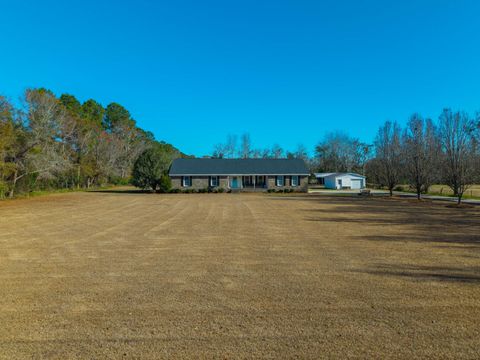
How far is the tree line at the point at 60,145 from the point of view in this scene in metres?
29.0

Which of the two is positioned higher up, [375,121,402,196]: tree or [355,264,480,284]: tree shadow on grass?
[375,121,402,196]: tree

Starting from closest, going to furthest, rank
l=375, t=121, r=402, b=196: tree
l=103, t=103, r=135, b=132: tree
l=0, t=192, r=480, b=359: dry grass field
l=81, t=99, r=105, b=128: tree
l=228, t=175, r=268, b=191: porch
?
l=0, t=192, r=480, b=359: dry grass field, l=375, t=121, r=402, b=196: tree, l=228, t=175, r=268, b=191: porch, l=81, t=99, r=105, b=128: tree, l=103, t=103, r=135, b=132: tree

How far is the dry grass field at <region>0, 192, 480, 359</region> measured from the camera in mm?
3494

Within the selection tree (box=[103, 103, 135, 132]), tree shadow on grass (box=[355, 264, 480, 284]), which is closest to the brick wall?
tree shadow on grass (box=[355, 264, 480, 284])

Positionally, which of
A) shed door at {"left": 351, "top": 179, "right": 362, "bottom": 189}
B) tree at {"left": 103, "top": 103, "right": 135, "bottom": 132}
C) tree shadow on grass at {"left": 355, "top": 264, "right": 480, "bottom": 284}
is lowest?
tree shadow on grass at {"left": 355, "top": 264, "right": 480, "bottom": 284}

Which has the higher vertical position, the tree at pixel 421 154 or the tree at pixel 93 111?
the tree at pixel 93 111

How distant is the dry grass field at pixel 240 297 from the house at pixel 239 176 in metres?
30.9

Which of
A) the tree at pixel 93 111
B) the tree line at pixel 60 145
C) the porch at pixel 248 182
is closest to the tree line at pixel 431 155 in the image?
the porch at pixel 248 182

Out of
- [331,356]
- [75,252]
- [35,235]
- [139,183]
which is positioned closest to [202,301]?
[331,356]

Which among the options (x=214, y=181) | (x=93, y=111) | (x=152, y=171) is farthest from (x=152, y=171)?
(x=93, y=111)

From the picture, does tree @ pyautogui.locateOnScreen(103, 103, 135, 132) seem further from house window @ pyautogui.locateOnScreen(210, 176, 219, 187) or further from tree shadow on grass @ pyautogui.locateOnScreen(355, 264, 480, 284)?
tree shadow on grass @ pyautogui.locateOnScreen(355, 264, 480, 284)

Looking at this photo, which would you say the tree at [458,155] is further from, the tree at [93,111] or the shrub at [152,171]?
the tree at [93,111]

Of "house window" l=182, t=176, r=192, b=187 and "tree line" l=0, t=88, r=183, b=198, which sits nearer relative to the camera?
"tree line" l=0, t=88, r=183, b=198

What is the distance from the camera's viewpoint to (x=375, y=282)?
5598 mm
